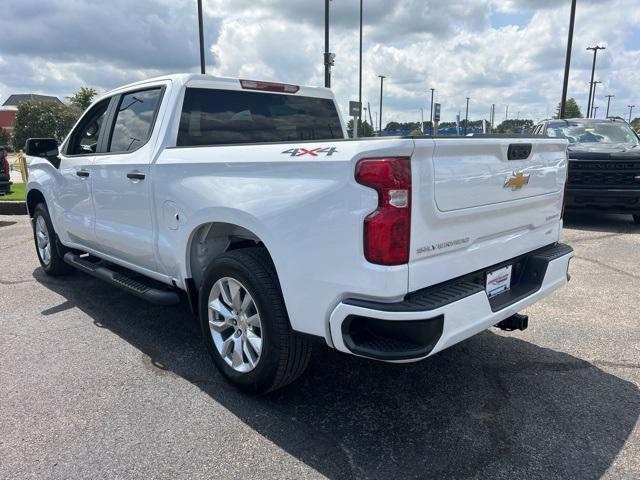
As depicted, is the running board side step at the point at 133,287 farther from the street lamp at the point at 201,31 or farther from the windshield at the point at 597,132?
the street lamp at the point at 201,31


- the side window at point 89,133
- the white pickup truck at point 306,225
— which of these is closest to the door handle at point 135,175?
the white pickup truck at point 306,225

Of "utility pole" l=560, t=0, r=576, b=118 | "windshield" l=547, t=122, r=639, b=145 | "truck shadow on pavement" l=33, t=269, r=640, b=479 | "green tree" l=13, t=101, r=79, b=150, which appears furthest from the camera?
"green tree" l=13, t=101, r=79, b=150

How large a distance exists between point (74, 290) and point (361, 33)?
28557 millimetres

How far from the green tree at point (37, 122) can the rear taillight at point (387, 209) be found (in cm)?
5681

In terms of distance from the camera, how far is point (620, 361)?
3.62 metres

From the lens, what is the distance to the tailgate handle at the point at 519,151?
9.22 feet

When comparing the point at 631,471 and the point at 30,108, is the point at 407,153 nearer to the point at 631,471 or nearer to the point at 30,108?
the point at 631,471

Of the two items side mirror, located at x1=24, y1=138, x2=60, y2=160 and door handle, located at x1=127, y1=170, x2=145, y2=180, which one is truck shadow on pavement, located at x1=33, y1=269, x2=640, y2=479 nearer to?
door handle, located at x1=127, y1=170, x2=145, y2=180

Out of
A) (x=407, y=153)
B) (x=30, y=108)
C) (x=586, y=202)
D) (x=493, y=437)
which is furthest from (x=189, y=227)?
(x=30, y=108)

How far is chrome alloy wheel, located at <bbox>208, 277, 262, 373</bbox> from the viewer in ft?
9.87

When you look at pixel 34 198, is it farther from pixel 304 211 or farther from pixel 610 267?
pixel 610 267

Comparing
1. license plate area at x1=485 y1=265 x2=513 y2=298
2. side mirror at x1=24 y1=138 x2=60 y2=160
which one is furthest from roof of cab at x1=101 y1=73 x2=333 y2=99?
license plate area at x1=485 y1=265 x2=513 y2=298

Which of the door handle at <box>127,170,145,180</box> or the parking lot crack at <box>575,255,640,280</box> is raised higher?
the door handle at <box>127,170,145,180</box>

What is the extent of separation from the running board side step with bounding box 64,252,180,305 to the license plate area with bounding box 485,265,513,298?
7.12 feet
